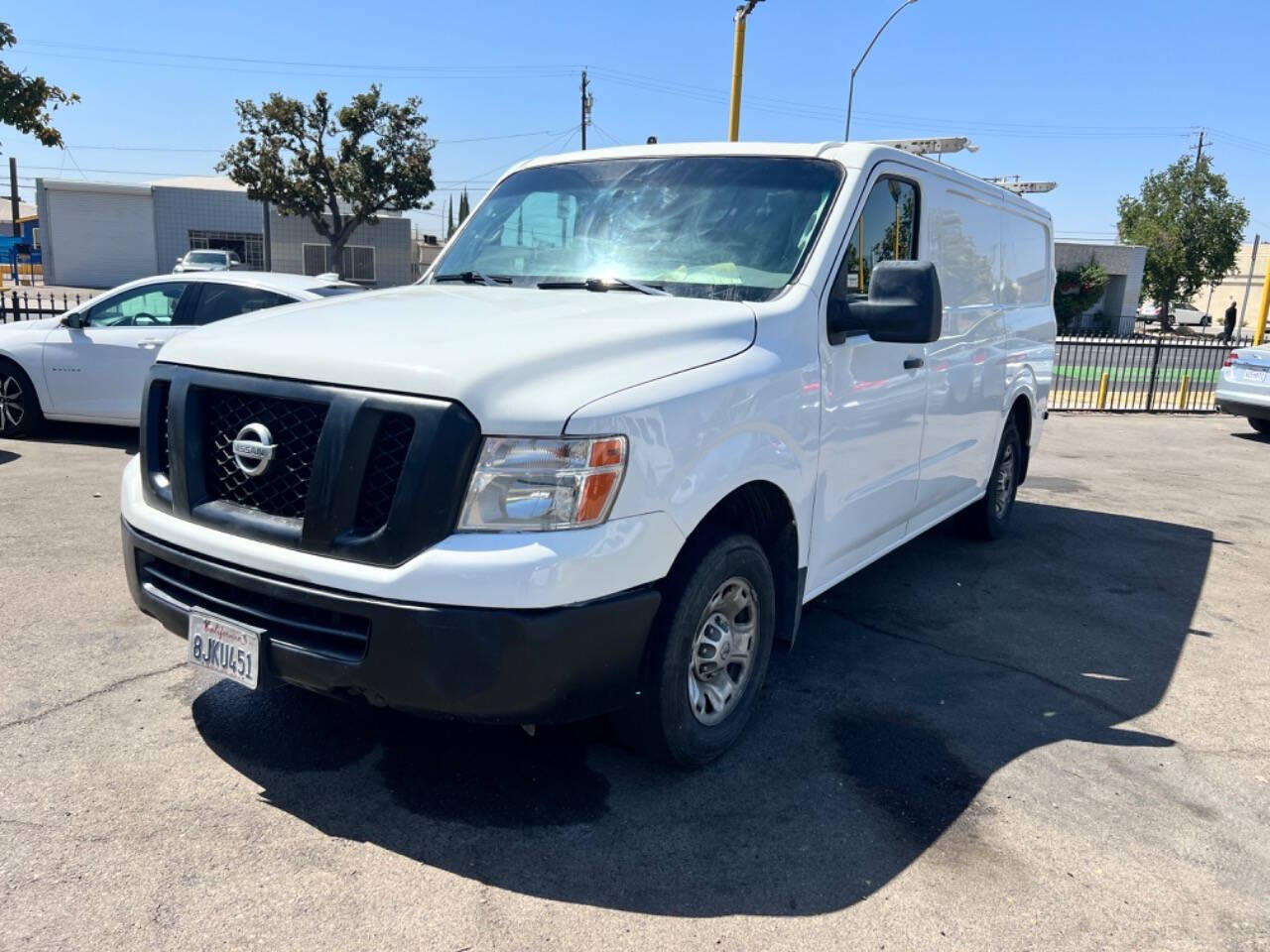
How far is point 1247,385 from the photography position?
13461mm

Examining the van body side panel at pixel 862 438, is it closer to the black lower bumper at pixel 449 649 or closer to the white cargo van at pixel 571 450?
the white cargo van at pixel 571 450

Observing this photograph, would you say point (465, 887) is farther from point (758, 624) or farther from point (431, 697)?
point (758, 624)

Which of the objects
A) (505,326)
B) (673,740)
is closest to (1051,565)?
(673,740)

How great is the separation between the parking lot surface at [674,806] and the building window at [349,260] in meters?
43.5

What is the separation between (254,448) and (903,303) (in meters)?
2.28

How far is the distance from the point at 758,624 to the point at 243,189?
51.1 metres

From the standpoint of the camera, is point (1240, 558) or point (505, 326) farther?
point (1240, 558)

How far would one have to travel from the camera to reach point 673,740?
3.23 m

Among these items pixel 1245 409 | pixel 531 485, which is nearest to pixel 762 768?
pixel 531 485

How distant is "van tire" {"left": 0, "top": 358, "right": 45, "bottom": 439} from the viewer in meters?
8.90

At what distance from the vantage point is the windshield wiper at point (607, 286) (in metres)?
3.77

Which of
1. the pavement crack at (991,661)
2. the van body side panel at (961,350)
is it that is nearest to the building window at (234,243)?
the van body side panel at (961,350)

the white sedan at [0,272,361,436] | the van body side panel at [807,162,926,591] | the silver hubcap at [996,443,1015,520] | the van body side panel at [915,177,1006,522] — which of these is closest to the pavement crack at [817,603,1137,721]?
the van body side panel at [807,162,926,591]

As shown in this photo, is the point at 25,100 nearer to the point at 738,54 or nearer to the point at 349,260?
the point at 738,54
